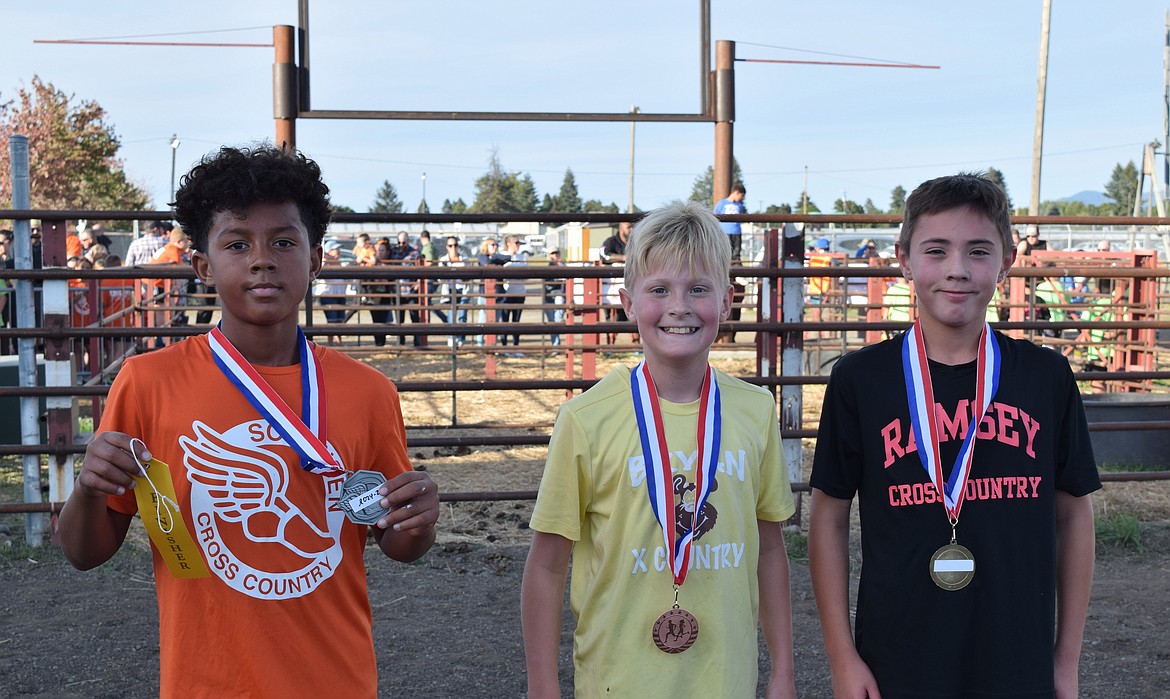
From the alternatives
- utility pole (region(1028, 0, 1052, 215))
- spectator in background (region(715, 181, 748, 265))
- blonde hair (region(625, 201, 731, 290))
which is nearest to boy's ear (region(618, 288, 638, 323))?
blonde hair (region(625, 201, 731, 290))

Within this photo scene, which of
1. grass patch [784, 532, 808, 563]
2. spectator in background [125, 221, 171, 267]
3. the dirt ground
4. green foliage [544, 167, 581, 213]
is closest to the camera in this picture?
the dirt ground

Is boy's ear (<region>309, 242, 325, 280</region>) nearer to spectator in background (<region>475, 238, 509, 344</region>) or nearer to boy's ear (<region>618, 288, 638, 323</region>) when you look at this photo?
boy's ear (<region>618, 288, 638, 323</region>)

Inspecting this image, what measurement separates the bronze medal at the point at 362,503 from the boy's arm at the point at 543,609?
39 cm

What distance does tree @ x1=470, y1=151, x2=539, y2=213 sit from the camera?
7331 cm

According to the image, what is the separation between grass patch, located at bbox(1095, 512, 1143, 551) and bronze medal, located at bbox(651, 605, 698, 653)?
4.40m

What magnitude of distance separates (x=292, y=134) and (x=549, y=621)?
15.0 ft

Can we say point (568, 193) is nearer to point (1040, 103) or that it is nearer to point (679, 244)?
point (1040, 103)

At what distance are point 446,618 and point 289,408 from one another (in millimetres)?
2735

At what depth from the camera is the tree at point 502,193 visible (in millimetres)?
73312

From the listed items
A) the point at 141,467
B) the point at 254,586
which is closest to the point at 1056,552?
the point at 254,586

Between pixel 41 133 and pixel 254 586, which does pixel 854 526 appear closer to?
pixel 254 586

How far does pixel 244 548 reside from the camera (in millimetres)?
1927

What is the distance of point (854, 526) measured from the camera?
20.0 feet

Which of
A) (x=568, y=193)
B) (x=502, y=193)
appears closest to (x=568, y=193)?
(x=568, y=193)
